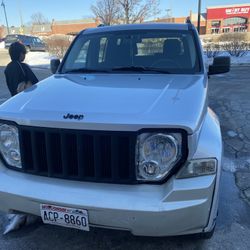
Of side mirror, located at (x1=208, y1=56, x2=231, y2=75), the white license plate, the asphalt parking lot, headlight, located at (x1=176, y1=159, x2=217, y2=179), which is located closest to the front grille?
the white license plate

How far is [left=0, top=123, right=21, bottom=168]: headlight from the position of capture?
8.82 feet

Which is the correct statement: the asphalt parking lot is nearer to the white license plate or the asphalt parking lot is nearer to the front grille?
the white license plate

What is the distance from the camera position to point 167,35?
14.1ft

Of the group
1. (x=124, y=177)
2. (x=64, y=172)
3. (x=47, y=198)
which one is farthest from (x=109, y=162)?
(x=47, y=198)

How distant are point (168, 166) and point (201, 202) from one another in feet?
1.07

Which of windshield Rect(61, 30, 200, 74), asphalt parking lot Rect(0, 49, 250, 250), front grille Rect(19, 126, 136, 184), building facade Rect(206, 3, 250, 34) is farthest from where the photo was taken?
building facade Rect(206, 3, 250, 34)

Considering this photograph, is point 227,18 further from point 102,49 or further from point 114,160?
point 114,160

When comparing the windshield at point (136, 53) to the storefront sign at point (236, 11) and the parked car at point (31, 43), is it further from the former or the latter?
the storefront sign at point (236, 11)

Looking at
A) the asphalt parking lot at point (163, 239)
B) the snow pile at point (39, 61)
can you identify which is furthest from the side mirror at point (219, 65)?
the snow pile at point (39, 61)

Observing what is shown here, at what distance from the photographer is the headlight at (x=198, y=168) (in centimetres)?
239

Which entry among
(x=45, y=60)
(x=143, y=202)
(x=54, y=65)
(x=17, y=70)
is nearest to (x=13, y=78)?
(x=17, y=70)

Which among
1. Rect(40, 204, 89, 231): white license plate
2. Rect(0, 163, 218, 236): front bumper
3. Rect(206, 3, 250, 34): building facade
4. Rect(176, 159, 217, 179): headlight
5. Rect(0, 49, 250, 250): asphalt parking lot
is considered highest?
Rect(176, 159, 217, 179): headlight

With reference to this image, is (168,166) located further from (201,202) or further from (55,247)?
(55,247)

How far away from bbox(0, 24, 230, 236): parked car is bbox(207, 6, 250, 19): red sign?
74808 millimetres
